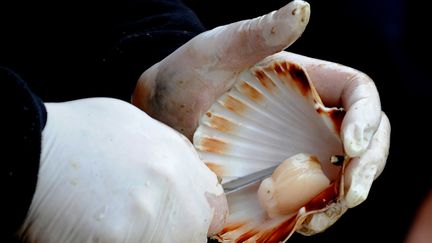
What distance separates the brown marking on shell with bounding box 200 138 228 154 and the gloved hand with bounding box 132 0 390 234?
0.07 ft

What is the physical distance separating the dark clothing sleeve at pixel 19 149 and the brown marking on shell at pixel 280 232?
26 cm

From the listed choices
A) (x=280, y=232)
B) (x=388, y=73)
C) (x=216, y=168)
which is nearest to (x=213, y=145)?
(x=216, y=168)

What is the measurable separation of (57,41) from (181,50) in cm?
15

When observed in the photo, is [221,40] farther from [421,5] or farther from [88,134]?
[421,5]

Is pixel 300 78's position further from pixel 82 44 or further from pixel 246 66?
pixel 82 44

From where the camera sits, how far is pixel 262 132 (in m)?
0.73

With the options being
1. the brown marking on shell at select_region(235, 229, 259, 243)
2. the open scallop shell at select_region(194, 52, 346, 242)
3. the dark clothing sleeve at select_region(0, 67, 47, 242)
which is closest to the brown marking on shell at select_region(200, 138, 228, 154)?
the open scallop shell at select_region(194, 52, 346, 242)

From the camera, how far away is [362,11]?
0.97 m

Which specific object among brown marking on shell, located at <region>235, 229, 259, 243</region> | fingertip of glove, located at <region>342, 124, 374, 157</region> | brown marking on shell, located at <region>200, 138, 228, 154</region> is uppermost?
fingertip of glove, located at <region>342, 124, 374, 157</region>

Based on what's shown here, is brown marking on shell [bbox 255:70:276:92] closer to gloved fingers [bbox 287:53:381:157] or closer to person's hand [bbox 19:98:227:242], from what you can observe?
gloved fingers [bbox 287:53:381:157]

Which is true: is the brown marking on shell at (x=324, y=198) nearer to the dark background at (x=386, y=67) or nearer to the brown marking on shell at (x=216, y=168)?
the brown marking on shell at (x=216, y=168)

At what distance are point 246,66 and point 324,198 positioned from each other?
0.56 ft

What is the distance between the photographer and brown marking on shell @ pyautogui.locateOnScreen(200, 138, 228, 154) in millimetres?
704

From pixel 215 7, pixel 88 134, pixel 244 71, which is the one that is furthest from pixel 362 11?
pixel 88 134
